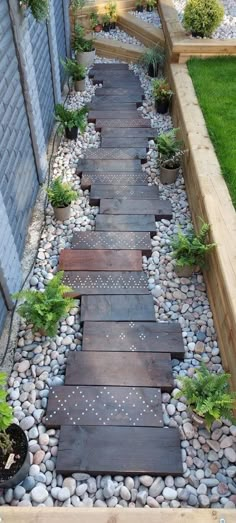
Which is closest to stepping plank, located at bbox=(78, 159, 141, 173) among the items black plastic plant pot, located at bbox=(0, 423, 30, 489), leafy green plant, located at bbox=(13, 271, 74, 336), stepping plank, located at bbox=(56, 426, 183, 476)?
leafy green plant, located at bbox=(13, 271, 74, 336)

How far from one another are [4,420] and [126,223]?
98.8 inches

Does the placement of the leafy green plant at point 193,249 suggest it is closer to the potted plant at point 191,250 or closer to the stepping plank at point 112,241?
the potted plant at point 191,250

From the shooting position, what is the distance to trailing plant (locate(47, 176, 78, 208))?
4039 mm

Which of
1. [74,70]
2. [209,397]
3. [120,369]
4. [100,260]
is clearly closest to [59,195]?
[100,260]

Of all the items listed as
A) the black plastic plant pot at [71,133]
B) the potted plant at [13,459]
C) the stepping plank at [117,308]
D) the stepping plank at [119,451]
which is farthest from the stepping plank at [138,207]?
the potted plant at [13,459]

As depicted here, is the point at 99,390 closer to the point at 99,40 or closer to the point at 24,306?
the point at 24,306

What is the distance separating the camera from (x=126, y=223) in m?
4.21

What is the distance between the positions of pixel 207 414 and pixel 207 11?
548cm

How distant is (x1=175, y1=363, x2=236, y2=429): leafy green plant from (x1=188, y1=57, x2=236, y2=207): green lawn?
1.68m

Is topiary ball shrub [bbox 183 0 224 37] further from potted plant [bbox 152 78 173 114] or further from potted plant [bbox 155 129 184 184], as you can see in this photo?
potted plant [bbox 155 129 184 184]

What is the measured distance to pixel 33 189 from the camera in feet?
14.1

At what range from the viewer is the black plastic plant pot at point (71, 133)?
5.20 meters

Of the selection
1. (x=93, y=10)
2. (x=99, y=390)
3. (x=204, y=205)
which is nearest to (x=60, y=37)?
(x=93, y=10)

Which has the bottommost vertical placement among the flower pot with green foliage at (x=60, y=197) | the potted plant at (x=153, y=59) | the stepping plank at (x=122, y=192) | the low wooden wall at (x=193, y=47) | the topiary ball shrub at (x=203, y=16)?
the stepping plank at (x=122, y=192)
